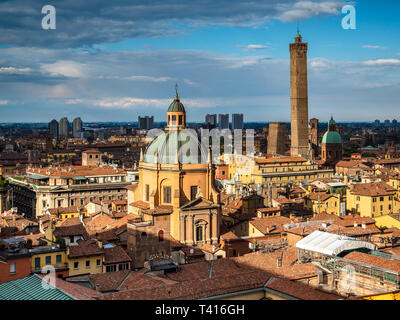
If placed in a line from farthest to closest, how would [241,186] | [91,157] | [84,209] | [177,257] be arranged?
[91,157] < [241,186] < [84,209] < [177,257]

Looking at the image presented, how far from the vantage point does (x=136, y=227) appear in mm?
27766

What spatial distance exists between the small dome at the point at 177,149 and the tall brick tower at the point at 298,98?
199 feet

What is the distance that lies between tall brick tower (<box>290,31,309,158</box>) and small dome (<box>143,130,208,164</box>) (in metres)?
60.5

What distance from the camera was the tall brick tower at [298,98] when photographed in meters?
92.4

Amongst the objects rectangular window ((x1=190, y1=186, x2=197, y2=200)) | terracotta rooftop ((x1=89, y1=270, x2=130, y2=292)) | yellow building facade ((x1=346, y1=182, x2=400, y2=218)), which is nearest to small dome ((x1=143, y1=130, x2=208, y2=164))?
rectangular window ((x1=190, y1=186, x2=197, y2=200))

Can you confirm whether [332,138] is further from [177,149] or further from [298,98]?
[177,149]

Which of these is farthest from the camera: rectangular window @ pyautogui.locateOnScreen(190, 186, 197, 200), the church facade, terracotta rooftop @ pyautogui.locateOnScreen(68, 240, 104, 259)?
rectangular window @ pyautogui.locateOnScreen(190, 186, 197, 200)

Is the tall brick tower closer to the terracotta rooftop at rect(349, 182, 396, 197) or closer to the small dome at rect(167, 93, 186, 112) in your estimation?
the terracotta rooftop at rect(349, 182, 396, 197)

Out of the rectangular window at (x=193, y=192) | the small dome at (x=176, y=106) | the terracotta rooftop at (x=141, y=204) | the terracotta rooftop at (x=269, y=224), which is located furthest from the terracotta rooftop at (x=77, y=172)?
the terracotta rooftop at (x=269, y=224)

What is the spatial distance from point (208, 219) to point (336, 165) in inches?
2090

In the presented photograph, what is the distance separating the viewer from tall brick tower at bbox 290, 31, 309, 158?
303 ft
